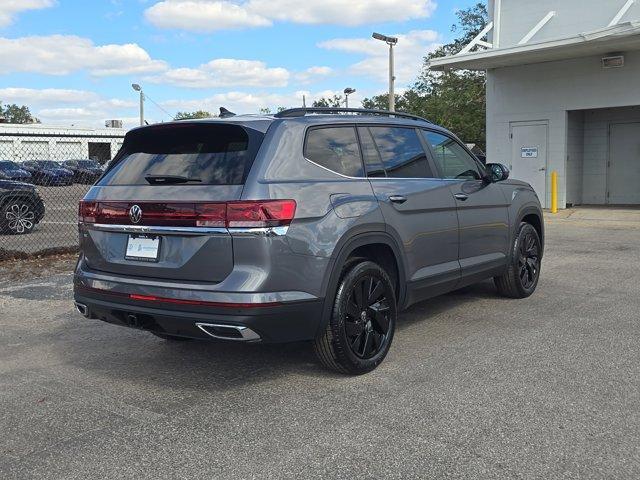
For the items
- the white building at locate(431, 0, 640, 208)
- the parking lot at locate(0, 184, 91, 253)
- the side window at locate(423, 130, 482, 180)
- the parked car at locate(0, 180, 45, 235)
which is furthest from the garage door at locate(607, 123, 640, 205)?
the parked car at locate(0, 180, 45, 235)

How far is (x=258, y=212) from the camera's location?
382 centimetres

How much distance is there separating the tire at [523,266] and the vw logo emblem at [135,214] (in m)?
3.86

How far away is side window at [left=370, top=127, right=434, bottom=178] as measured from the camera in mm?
4957

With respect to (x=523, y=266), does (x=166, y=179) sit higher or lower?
higher

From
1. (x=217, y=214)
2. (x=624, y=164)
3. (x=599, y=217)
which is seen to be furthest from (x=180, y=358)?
(x=624, y=164)

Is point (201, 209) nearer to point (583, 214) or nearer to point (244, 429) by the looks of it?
point (244, 429)

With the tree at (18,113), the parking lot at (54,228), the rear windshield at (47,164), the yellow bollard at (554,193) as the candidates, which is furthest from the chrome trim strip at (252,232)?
the tree at (18,113)

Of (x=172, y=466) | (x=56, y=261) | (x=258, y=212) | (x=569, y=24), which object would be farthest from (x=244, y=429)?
Result: (x=569, y=24)

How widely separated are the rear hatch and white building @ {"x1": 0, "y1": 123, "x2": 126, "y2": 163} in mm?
49147

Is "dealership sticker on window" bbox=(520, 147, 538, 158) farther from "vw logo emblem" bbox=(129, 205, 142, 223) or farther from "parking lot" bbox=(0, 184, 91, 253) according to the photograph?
"vw logo emblem" bbox=(129, 205, 142, 223)

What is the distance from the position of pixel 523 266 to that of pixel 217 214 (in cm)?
399

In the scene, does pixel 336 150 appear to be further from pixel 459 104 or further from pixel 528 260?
pixel 459 104

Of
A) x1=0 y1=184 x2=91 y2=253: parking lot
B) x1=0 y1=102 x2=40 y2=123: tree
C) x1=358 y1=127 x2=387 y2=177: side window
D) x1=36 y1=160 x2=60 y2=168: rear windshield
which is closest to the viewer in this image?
x1=358 y1=127 x2=387 y2=177: side window

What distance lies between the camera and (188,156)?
423cm
